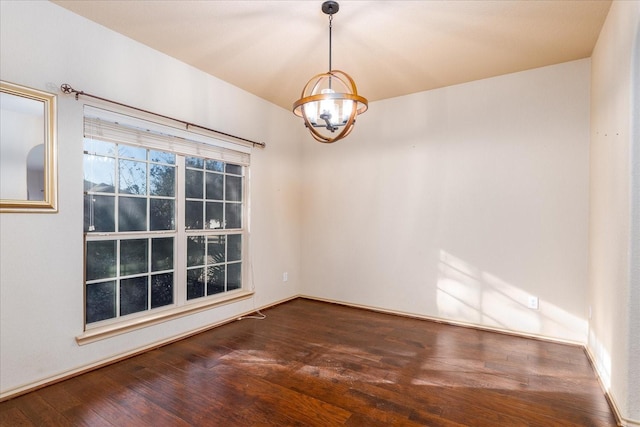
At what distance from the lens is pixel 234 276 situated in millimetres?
3900

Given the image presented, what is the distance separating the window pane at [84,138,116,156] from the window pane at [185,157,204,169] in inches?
27.7

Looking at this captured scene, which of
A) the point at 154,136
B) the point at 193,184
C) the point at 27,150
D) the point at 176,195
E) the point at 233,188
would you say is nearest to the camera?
the point at 27,150

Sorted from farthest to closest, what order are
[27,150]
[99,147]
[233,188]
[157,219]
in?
[233,188] < [157,219] < [99,147] < [27,150]

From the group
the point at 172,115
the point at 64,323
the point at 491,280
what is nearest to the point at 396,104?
the point at 491,280

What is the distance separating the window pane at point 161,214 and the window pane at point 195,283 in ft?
1.81

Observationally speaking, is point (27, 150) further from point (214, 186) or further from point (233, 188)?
point (233, 188)

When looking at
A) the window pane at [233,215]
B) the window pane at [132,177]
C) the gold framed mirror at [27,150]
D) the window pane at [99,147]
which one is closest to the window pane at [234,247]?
the window pane at [233,215]

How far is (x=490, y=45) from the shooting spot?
2844 mm

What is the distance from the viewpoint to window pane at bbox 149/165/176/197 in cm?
302

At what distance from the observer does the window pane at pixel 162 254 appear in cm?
305

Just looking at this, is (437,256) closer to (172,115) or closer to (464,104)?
(464,104)

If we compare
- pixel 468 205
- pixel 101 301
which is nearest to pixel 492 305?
pixel 468 205

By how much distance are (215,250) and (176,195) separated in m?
0.78

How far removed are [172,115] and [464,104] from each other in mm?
3123
